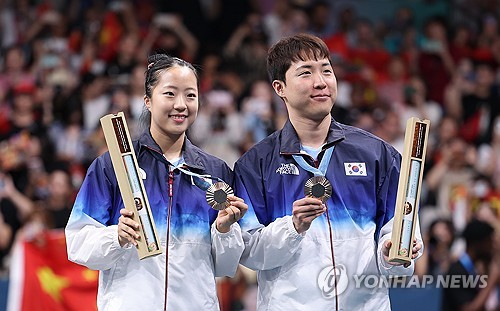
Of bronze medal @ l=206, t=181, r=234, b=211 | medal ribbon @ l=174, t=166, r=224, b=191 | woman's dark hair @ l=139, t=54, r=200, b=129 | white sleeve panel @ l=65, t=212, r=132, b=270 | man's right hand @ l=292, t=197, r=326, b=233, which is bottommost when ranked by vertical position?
white sleeve panel @ l=65, t=212, r=132, b=270

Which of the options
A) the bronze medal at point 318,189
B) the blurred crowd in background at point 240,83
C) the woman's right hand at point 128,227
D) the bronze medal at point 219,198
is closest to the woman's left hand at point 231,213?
the bronze medal at point 219,198

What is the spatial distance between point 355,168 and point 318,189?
1.59 ft

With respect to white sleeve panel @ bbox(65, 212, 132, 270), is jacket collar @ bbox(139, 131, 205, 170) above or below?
above

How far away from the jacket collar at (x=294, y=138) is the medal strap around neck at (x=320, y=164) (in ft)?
0.11

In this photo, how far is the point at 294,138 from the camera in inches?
225

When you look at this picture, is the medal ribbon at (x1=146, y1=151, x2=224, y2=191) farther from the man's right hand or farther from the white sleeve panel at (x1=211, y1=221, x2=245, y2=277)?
the man's right hand

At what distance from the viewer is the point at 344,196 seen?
5.59 metres

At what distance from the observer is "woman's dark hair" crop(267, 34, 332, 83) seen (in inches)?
224

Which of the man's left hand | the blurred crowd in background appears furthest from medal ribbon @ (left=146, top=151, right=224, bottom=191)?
the blurred crowd in background

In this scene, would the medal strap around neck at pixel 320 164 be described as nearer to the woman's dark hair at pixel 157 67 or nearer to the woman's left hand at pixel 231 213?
the woman's left hand at pixel 231 213

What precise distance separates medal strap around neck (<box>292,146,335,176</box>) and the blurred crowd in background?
409cm

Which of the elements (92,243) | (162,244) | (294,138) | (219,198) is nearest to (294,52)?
(294,138)

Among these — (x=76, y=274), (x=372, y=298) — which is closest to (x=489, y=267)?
(x=76, y=274)

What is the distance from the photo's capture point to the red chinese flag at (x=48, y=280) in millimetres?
9469
